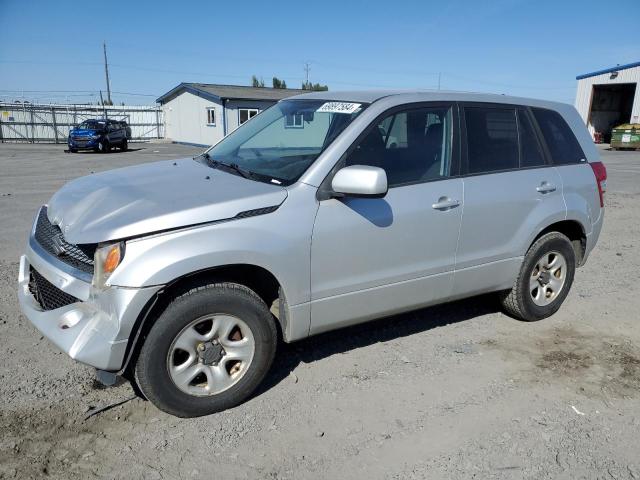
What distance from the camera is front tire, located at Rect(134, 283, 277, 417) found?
9.42 ft

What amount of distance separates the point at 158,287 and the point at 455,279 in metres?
2.22

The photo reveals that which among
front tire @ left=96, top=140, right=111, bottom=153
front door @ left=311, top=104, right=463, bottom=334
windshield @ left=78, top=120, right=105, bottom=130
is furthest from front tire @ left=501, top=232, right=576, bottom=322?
windshield @ left=78, top=120, right=105, bottom=130

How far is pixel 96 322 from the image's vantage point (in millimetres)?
2766

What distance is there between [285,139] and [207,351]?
1842 mm

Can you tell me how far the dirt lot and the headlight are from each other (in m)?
0.92

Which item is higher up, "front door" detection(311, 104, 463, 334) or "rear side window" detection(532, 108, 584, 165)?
"rear side window" detection(532, 108, 584, 165)

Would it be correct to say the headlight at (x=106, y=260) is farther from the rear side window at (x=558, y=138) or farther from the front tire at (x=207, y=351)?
the rear side window at (x=558, y=138)

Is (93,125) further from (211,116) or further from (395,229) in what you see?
(395,229)

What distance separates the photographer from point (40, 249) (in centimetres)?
330

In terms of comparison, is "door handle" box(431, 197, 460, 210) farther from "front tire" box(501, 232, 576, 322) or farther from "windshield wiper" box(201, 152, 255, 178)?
"windshield wiper" box(201, 152, 255, 178)

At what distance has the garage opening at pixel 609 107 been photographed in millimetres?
38938

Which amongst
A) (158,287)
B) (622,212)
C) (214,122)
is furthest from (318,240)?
(214,122)

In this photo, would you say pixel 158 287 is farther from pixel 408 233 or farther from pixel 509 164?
pixel 509 164

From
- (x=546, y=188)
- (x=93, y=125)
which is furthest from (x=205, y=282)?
(x=93, y=125)
